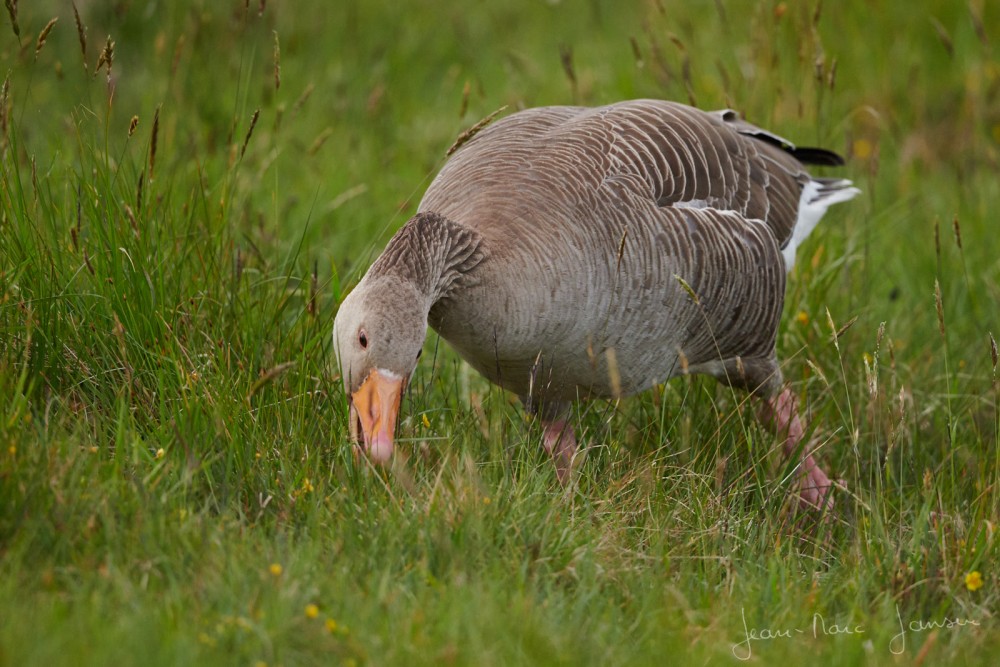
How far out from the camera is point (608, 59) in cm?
916

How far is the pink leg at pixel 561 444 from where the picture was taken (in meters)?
4.18

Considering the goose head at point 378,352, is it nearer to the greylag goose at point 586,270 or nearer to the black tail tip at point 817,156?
the greylag goose at point 586,270

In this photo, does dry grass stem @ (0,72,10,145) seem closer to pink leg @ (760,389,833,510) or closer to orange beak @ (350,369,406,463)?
orange beak @ (350,369,406,463)

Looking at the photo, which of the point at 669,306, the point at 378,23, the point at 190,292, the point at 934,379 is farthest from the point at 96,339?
the point at 378,23

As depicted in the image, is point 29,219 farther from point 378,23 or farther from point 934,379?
Result: point 378,23

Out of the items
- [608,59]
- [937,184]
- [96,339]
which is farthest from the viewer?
[608,59]

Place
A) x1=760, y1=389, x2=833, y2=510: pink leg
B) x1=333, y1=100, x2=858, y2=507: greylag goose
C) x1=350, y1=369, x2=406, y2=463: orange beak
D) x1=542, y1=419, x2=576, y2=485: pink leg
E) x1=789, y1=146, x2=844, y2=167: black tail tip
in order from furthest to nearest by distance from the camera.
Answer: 1. x1=789, y1=146, x2=844, y2=167: black tail tip
2. x1=760, y1=389, x2=833, y2=510: pink leg
3. x1=542, y1=419, x2=576, y2=485: pink leg
4. x1=333, y1=100, x2=858, y2=507: greylag goose
5. x1=350, y1=369, x2=406, y2=463: orange beak

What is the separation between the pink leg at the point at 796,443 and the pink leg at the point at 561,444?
0.84 meters

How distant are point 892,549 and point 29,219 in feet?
10.4

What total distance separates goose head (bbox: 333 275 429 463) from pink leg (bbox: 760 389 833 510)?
1.66 meters

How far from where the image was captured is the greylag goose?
147 inches

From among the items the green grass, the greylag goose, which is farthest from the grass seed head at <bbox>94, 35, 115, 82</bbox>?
the greylag goose

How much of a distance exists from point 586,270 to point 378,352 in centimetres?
97

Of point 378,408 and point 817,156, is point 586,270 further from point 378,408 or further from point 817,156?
point 817,156
